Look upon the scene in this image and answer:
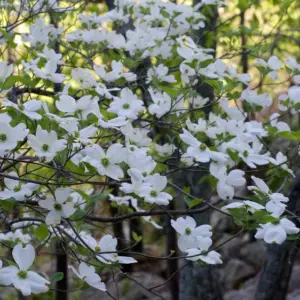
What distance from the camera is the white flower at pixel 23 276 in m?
1.27

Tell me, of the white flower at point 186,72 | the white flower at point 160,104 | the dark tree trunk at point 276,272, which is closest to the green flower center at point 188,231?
the white flower at point 160,104

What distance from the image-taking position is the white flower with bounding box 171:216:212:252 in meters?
1.54

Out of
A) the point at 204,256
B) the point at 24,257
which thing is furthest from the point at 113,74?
the point at 24,257

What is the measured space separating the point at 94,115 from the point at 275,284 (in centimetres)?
146

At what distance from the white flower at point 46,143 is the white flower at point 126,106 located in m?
0.37

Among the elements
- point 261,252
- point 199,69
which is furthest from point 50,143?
point 261,252

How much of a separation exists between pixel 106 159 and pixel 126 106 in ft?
1.26

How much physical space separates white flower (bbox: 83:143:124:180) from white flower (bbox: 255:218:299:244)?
36 cm

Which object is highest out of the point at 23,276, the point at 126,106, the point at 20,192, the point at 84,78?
the point at 84,78

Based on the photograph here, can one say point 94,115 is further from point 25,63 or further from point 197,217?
point 197,217

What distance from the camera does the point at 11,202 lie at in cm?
143

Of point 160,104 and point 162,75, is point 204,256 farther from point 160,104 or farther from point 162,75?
point 162,75

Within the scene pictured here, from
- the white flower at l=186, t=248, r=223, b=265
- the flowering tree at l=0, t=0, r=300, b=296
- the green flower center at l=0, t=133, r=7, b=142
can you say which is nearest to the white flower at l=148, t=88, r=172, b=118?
the flowering tree at l=0, t=0, r=300, b=296

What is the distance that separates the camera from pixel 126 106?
5.78 feet
